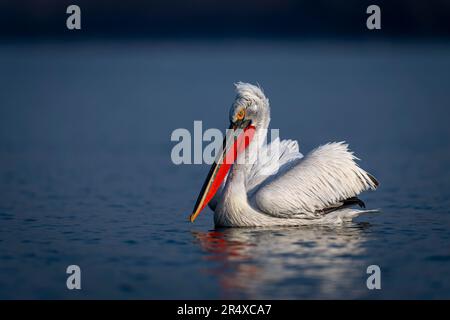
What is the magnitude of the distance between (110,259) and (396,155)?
772 centimetres

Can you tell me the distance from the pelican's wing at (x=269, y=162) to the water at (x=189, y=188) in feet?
2.20

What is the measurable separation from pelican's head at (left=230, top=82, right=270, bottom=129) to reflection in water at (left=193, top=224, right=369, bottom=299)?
1.09 m

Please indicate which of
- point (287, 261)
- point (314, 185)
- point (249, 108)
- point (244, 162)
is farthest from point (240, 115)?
point (287, 261)

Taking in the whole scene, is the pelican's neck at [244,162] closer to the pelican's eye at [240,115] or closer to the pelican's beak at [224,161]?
the pelican's beak at [224,161]

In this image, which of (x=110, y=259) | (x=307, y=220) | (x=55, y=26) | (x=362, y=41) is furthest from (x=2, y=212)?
(x=362, y=41)

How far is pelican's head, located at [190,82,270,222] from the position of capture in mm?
8844

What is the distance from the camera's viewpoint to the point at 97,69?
106 ft

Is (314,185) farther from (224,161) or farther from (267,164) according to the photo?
(224,161)

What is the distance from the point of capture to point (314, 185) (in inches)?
347

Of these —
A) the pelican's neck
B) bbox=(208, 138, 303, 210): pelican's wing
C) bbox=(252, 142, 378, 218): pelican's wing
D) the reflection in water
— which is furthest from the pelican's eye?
the reflection in water

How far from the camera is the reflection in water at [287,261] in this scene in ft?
21.9

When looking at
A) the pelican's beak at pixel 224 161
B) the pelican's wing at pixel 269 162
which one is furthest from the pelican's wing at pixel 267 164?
the pelican's beak at pixel 224 161

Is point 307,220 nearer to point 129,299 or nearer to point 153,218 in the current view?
point 153,218

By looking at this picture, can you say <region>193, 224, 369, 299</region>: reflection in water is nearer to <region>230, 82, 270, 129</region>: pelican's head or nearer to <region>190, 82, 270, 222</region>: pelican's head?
<region>190, 82, 270, 222</region>: pelican's head
